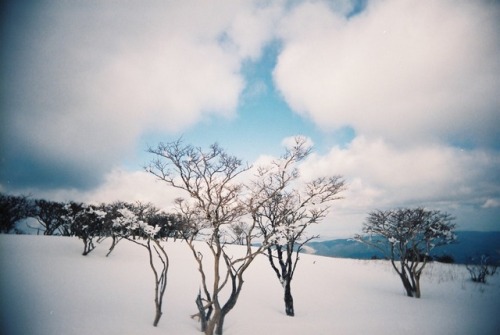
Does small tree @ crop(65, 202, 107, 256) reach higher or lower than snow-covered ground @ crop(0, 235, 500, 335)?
higher

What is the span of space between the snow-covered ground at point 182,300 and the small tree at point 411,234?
7.80 ft

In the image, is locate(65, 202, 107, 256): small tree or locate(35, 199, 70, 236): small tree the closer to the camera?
locate(65, 202, 107, 256): small tree

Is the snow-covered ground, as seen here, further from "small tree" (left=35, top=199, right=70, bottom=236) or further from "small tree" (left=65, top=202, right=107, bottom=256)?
"small tree" (left=35, top=199, right=70, bottom=236)

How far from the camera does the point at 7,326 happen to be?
31.0 feet

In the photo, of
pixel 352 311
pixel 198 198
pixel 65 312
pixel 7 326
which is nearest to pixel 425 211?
pixel 352 311

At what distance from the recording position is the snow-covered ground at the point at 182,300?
34.7 ft

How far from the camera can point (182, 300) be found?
1521 cm

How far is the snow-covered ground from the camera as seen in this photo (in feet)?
34.7

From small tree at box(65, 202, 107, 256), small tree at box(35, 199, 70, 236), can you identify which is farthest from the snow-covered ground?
small tree at box(35, 199, 70, 236)

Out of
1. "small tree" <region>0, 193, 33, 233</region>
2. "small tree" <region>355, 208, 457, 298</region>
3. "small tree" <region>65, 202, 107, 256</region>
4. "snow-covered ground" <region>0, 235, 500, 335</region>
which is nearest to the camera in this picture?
"snow-covered ground" <region>0, 235, 500, 335</region>

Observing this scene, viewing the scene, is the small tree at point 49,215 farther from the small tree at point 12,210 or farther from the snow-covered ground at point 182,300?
the snow-covered ground at point 182,300

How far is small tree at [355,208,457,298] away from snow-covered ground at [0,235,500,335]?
238cm

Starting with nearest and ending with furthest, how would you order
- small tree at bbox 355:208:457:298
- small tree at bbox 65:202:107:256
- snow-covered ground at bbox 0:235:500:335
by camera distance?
snow-covered ground at bbox 0:235:500:335 < small tree at bbox 355:208:457:298 < small tree at bbox 65:202:107:256

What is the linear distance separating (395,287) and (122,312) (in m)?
24.1
